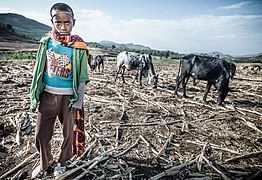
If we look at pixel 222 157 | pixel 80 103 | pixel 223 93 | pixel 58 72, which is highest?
pixel 58 72

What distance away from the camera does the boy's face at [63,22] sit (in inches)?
93.5

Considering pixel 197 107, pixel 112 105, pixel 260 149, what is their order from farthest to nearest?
pixel 197 107
pixel 112 105
pixel 260 149

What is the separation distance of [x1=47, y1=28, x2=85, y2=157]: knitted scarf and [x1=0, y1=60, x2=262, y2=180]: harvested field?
0.81ft

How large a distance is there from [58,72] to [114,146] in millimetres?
2203

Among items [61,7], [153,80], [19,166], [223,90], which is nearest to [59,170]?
[19,166]

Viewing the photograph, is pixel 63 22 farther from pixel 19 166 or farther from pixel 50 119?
pixel 19 166

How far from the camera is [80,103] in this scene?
2.63 meters

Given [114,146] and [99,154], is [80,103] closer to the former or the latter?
[99,154]

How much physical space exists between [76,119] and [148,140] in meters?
2.05

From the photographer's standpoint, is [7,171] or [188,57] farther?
[188,57]

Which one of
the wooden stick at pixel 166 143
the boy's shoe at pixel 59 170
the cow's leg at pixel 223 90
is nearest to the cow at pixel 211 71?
the cow's leg at pixel 223 90

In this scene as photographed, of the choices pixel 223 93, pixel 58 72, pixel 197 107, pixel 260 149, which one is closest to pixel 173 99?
pixel 197 107

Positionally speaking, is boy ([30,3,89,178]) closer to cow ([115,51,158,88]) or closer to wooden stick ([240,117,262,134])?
wooden stick ([240,117,262,134])

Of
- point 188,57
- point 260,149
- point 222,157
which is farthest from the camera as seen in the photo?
point 188,57
